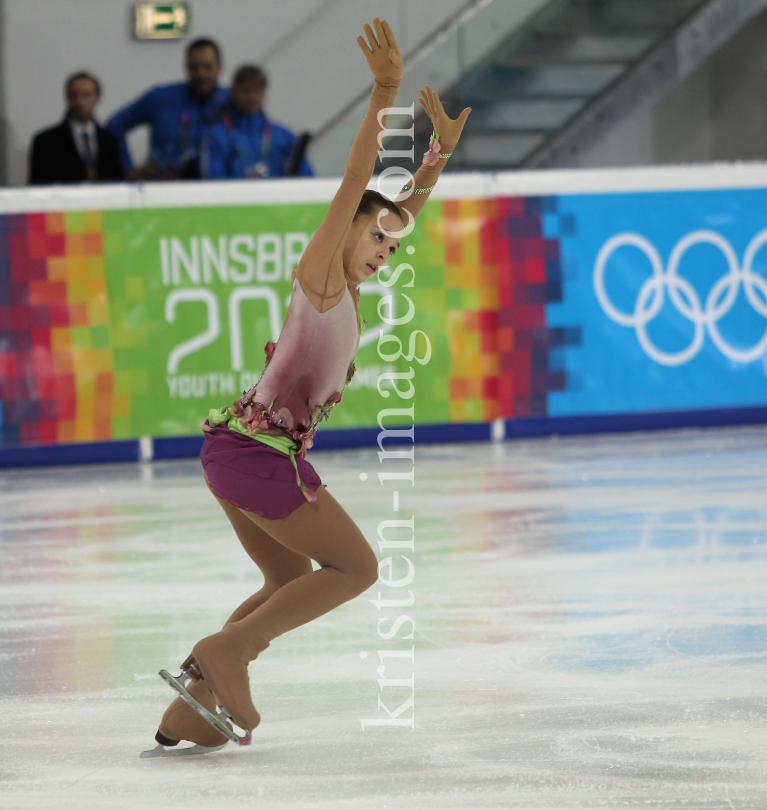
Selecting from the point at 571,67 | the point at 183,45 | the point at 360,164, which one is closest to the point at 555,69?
the point at 571,67

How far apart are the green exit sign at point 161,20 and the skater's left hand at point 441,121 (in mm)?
8688

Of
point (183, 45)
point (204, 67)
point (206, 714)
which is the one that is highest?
point (183, 45)

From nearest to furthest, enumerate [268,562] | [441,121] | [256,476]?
[256,476], [268,562], [441,121]

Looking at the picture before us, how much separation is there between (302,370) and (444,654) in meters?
1.19

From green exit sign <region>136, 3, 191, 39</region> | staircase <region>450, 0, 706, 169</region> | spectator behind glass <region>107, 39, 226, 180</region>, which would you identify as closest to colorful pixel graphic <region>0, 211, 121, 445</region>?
spectator behind glass <region>107, 39, 226, 180</region>

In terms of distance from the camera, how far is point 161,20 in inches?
440


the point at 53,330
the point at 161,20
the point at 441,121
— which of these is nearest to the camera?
the point at 441,121

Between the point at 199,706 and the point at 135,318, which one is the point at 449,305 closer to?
the point at 135,318

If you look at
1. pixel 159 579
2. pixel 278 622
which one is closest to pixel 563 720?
pixel 278 622

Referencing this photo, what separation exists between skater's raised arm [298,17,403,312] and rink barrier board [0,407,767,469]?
511 cm

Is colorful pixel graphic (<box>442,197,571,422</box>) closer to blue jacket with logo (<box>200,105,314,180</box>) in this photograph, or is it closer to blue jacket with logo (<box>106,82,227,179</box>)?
blue jacket with logo (<box>200,105,314,180</box>)

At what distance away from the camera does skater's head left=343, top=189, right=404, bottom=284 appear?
2686mm

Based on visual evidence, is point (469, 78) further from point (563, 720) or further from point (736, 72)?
point (563, 720)

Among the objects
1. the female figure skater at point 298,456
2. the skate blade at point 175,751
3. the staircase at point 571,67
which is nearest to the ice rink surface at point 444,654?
the skate blade at point 175,751
